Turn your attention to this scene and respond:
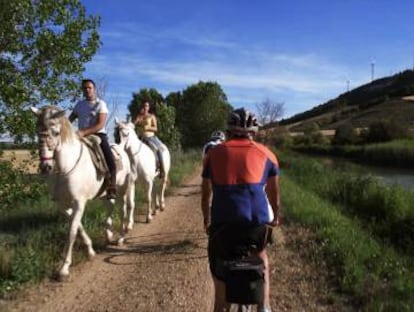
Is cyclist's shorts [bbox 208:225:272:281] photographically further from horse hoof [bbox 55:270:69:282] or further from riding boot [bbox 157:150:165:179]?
riding boot [bbox 157:150:165:179]

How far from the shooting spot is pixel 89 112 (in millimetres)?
8391

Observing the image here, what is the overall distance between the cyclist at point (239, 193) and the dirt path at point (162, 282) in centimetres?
216

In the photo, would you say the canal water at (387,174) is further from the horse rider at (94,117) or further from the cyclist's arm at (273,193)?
the cyclist's arm at (273,193)

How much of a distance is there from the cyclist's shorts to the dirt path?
2155mm

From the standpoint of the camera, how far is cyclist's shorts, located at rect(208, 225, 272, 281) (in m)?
4.21

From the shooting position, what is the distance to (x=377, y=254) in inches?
338

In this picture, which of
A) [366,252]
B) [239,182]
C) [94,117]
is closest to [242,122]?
[239,182]

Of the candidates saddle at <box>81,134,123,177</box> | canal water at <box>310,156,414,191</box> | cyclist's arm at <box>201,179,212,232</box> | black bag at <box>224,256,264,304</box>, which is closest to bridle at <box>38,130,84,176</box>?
saddle at <box>81,134,123,177</box>


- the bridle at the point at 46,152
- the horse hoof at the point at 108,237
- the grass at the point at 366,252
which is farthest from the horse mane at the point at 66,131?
the grass at the point at 366,252

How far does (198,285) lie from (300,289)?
1430 mm

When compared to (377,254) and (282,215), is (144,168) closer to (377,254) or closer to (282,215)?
(282,215)

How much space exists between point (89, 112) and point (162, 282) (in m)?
3.17

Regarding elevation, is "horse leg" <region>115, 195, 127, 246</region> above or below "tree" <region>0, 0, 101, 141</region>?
below

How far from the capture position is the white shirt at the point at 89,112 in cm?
836
